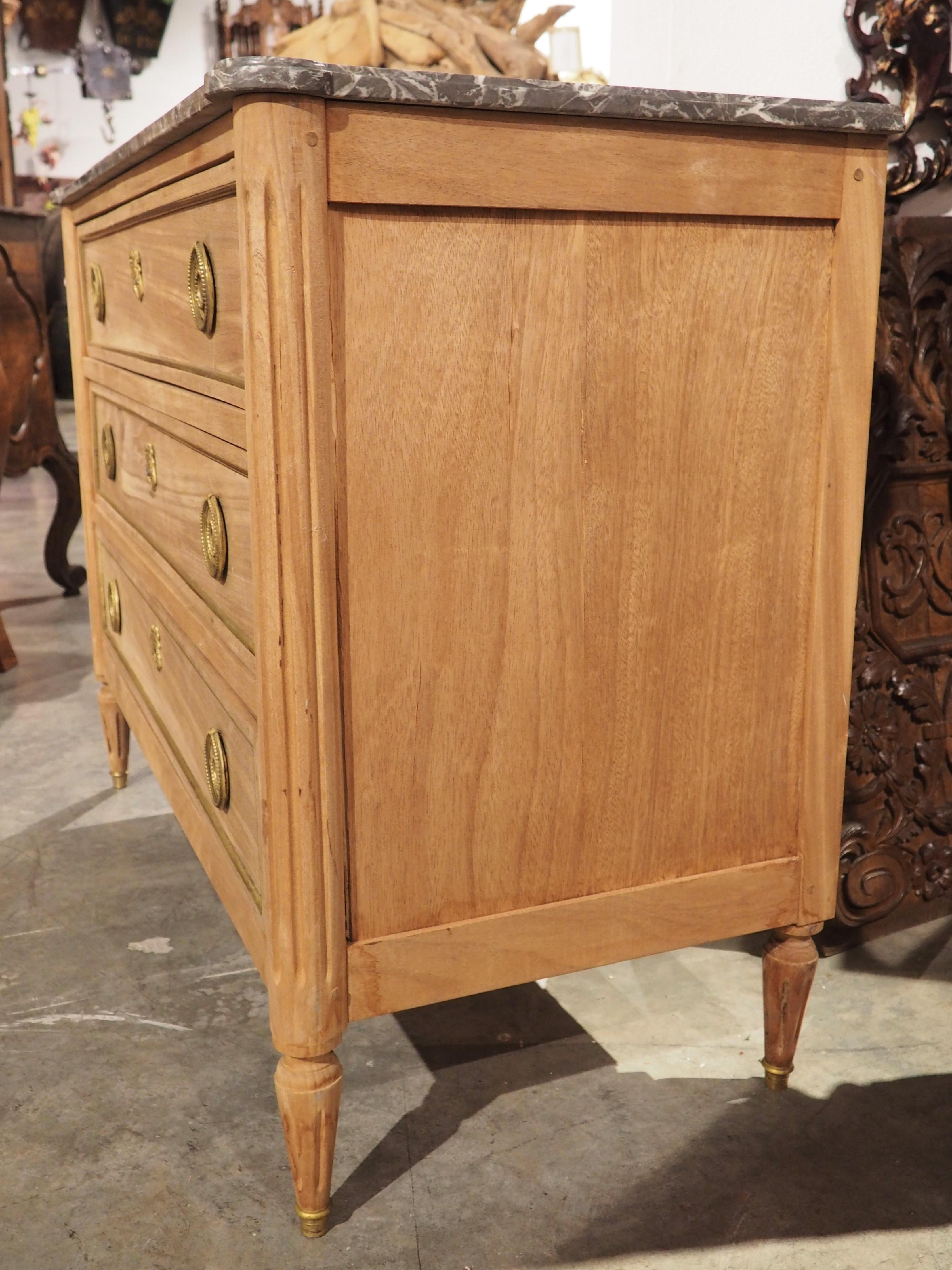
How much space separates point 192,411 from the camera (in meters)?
1.25

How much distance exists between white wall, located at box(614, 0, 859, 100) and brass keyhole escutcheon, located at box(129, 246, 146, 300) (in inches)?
29.4

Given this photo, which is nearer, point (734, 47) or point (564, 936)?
point (564, 936)

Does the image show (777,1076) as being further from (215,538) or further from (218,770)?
(215,538)

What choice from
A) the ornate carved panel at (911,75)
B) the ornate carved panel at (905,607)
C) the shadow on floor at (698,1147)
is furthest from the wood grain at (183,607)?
the ornate carved panel at (911,75)

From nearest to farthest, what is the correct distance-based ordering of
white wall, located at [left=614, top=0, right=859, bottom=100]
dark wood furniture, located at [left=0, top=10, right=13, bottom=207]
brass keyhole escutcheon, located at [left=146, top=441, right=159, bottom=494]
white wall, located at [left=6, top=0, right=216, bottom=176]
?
1. brass keyhole escutcheon, located at [left=146, top=441, right=159, bottom=494]
2. white wall, located at [left=614, top=0, right=859, bottom=100]
3. dark wood furniture, located at [left=0, top=10, right=13, bottom=207]
4. white wall, located at [left=6, top=0, right=216, bottom=176]

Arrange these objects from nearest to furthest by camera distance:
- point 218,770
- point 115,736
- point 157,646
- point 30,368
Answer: point 218,770 < point 157,646 < point 115,736 < point 30,368

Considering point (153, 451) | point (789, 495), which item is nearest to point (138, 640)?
point (153, 451)

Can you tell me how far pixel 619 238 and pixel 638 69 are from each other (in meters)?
1.27

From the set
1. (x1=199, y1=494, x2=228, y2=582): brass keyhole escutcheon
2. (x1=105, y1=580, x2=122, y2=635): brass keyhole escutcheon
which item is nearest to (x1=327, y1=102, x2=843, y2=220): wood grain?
(x1=199, y1=494, x2=228, y2=582): brass keyhole escutcheon

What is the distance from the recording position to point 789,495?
3.89 feet

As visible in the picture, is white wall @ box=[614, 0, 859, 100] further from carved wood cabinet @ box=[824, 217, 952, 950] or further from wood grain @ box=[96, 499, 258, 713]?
wood grain @ box=[96, 499, 258, 713]

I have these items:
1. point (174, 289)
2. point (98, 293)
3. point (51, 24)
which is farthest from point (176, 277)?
point (51, 24)

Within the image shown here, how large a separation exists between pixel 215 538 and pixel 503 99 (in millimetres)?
493

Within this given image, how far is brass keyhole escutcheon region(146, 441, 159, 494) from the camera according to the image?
1531mm
